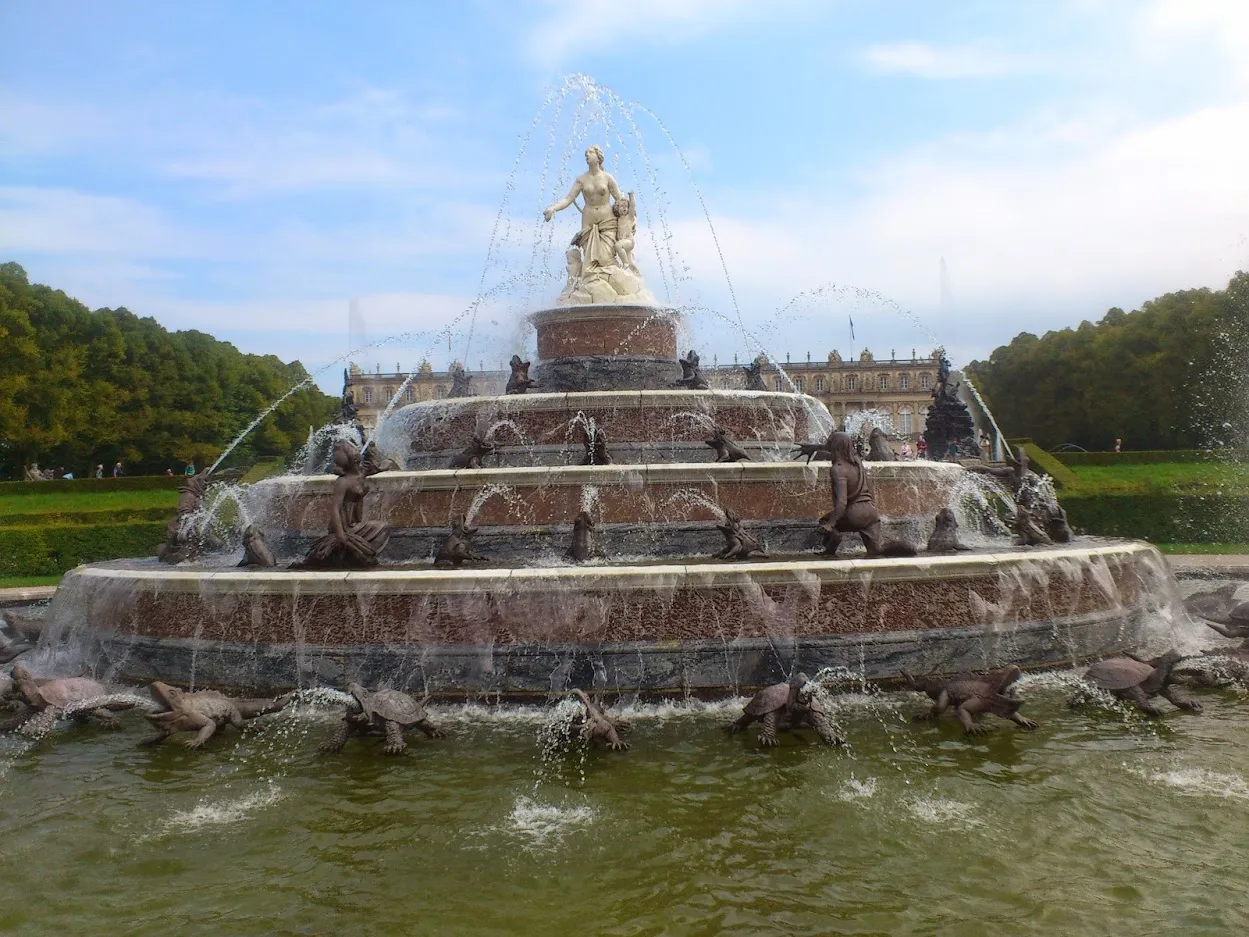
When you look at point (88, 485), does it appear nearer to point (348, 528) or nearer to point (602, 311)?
point (602, 311)

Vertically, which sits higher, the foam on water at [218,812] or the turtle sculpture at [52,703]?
the turtle sculpture at [52,703]

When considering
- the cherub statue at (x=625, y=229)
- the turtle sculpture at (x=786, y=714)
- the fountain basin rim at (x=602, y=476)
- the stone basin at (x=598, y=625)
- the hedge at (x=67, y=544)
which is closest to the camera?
the turtle sculpture at (x=786, y=714)

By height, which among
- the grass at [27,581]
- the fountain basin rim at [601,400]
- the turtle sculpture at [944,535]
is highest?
the fountain basin rim at [601,400]

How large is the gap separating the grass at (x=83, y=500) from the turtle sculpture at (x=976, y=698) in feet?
115

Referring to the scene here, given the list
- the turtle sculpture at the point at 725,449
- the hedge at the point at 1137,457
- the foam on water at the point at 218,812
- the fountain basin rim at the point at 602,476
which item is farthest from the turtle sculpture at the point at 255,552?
the hedge at the point at 1137,457

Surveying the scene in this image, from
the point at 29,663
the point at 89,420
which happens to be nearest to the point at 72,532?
the point at 29,663

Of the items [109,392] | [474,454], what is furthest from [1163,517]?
[109,392]

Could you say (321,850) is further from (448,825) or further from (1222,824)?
(1222,824)

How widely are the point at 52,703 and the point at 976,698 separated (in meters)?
8.66

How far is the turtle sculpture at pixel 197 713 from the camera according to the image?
8.79 m

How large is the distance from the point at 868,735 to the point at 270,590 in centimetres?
605

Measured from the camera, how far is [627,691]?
973cm

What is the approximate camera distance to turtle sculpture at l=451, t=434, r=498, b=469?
14.8m

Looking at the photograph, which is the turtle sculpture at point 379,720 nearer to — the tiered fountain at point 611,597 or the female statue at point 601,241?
the tiered fountain at point 611,597
